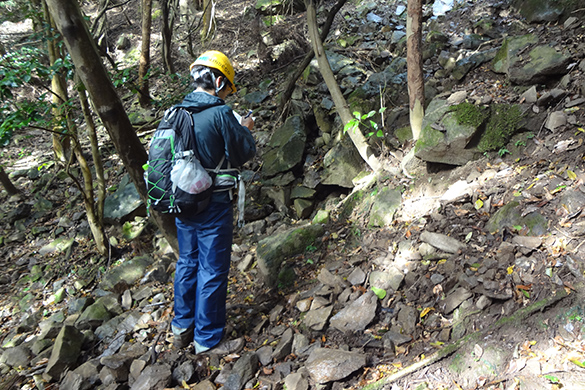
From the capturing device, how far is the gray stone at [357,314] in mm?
2762

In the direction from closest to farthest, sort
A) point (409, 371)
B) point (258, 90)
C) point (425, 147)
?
point (409, 371)
point (425, 147)
point (258, 90)

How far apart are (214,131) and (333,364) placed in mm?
1978

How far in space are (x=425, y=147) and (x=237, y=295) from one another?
2662mm

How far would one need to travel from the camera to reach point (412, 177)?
4.00 m

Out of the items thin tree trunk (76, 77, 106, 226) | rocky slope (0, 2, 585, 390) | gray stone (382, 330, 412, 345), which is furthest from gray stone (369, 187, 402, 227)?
thin tree trunk (76, 77, 106, 226)

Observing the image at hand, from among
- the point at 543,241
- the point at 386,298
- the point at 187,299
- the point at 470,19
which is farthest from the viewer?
the point at 470,19

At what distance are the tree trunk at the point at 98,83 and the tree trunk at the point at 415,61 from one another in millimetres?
3114

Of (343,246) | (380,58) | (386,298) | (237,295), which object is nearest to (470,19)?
(380,58)

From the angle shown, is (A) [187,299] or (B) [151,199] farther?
(A) [187,299]

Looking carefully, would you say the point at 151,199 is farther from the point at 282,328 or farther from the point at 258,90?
the point at 258,90

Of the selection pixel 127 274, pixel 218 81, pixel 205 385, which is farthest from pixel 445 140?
pixel 127 274

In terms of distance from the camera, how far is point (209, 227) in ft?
9.53

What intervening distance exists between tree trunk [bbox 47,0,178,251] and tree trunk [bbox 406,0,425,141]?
311 cm

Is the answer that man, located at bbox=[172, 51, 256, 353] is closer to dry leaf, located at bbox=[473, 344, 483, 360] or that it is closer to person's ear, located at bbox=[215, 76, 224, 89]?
person's ear, located at bbox=[215, 76, 224, 89]
